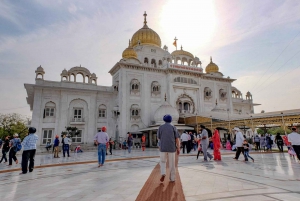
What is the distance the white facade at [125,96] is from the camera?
72.4 ft

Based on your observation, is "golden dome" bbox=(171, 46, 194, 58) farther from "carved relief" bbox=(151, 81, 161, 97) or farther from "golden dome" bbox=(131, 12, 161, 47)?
"carved relief" bbox=(151, 81, 161, 97)

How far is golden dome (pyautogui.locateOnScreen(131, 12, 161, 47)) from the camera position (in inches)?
1188

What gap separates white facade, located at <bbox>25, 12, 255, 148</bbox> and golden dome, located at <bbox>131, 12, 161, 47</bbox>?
44 centimetres

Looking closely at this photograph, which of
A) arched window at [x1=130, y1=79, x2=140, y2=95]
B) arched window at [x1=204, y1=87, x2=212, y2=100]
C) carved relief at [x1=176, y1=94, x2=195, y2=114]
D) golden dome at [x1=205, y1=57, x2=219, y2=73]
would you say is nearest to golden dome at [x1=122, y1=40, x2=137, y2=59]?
arched window at [x1=130, y1=79, x2=140, y2=95]

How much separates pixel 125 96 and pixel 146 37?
451 inches

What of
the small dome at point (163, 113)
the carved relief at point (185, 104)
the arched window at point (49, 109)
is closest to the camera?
the arched window at point (49, 109)

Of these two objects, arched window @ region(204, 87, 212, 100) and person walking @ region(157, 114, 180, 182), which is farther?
arched window @ region(204, 87, 212, 100)

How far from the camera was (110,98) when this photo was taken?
25141 mm

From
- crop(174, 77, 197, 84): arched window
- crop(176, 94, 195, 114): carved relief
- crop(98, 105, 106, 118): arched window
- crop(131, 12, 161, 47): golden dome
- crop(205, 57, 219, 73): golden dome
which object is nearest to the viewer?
crop(98, 105, 106, 118): arched window

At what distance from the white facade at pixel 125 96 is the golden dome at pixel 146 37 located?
436 millimetres

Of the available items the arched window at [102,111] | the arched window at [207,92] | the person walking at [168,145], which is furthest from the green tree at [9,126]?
the person walking at [168,145]

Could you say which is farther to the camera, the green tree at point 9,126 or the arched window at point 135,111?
the green tree at point 9,126

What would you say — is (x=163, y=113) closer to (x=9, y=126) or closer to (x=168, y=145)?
(x=168, y=145)

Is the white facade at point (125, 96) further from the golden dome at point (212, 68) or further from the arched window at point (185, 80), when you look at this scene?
the golden dome at point (212, 68)
